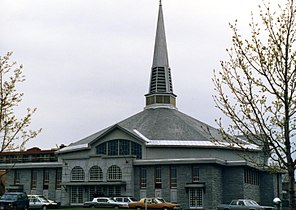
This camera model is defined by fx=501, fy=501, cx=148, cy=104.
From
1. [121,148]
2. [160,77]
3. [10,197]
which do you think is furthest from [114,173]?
[160,77]

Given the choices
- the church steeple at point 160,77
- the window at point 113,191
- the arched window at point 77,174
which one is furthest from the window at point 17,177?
the church steeple at point 160,77

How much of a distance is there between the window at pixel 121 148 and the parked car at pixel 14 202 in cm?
1856

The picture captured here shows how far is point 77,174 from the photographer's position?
5684 centimetres

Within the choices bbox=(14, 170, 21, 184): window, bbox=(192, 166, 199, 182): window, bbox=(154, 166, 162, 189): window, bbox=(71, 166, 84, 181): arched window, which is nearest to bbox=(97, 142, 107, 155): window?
bbox=(71, 166, 84, 181): arched window

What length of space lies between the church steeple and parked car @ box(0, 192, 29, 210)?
34.1 meters

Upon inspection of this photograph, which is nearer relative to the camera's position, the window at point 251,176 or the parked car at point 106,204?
the parked car at point 106,204

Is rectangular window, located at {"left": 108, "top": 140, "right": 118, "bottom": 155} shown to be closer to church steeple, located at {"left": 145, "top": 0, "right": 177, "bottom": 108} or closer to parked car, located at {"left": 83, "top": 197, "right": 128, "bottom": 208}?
parked car, located at {"left": 83, "top": 197, "right": 128, "bottom": 208}

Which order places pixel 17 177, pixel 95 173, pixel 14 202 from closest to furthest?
pixel 14 202 → pixel 95 173 → pixel 17 177

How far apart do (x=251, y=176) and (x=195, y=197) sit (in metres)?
9.02

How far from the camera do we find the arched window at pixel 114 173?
5500cm

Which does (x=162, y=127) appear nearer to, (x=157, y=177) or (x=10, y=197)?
(x=157, y=177)

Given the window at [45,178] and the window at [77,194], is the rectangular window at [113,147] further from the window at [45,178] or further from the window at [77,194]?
the window at [45,178]

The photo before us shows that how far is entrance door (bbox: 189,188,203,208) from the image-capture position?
51.8m

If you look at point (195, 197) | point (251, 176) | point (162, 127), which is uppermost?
point (162, 127)
